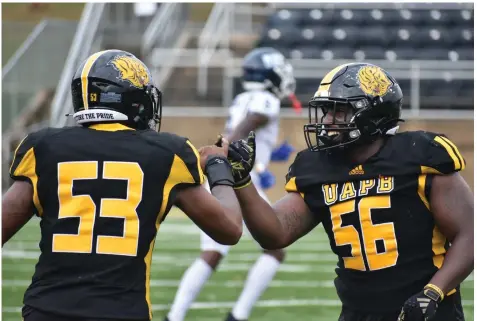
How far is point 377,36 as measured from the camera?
606 inches

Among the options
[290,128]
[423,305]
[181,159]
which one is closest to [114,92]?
[181,159]

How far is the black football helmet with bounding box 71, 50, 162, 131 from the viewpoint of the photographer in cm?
314

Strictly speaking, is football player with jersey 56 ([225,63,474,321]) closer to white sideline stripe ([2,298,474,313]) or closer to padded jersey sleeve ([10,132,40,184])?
padded jersey sleeve ([10,132,40,184])

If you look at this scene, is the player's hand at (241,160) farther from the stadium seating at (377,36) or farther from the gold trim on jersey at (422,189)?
the stadium seating at (377,36)

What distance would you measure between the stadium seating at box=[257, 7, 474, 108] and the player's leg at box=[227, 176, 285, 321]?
8.34 metres

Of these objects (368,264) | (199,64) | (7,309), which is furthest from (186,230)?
(368,264)

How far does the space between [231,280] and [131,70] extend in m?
4.87

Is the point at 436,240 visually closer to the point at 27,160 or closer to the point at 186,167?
the point at 186,167

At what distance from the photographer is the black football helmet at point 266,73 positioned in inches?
277

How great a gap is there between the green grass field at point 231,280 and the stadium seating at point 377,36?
16.1ft

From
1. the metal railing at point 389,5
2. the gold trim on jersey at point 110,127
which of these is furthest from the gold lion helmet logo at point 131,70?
the metal railing at point 389,5

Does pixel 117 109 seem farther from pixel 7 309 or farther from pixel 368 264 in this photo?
pixel 7 309

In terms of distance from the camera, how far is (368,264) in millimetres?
3539

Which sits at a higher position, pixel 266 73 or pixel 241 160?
pixel 241 160
